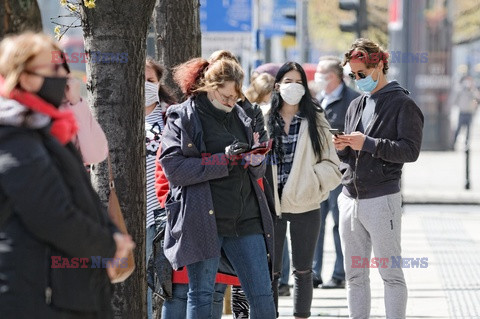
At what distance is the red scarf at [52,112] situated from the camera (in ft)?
12.5

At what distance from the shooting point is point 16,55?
383 centimetres

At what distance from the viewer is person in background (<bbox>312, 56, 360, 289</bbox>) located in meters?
9.91

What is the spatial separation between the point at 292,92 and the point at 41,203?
4.20m

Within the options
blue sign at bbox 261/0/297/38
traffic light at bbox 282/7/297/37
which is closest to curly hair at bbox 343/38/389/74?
traffic light at bbox 282/7/297/37

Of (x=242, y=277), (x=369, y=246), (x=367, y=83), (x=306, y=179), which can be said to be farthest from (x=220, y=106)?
(x=306, y=179)

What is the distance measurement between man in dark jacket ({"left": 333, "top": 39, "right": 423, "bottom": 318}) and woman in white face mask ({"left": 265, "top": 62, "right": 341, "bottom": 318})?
1.94 ft

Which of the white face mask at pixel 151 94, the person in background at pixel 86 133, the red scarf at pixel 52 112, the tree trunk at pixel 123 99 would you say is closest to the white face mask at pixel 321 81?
the white face mask at pixel 151 94

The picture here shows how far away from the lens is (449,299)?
9.10 metres

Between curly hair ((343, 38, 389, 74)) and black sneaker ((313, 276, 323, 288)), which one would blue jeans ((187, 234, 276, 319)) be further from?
black sneaker ((313, 276, 323, 288))

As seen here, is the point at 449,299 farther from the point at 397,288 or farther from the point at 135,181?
the point at 135,181

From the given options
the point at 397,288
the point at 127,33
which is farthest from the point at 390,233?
the point at 127,33

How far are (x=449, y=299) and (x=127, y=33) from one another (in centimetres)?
444

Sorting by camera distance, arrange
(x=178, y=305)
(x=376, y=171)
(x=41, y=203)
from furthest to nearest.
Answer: (x=376, y=171), (x=178, y=305), (x=41, y=203)

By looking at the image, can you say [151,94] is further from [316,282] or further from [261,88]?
[316,282]
